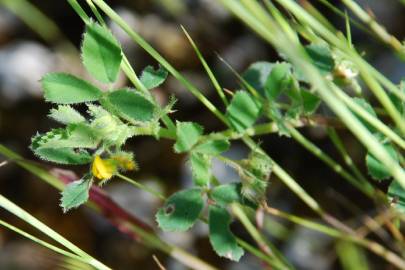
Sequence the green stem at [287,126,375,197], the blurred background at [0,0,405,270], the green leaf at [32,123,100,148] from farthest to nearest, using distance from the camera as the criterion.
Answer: the blurred background at [0,0,405,270] → the green stem at [287,126,375,197] → the green leaf at [32,123,100,148]

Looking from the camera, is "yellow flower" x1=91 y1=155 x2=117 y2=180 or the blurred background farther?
the blurred background

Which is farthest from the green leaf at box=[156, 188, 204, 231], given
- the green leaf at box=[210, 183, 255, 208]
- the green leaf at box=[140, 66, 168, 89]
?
the green leaf at box=[140, 66, 168, 89]

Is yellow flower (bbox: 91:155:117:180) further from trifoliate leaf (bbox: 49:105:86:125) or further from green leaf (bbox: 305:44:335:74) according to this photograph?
green leaf (bbox: 305:44:335:74)

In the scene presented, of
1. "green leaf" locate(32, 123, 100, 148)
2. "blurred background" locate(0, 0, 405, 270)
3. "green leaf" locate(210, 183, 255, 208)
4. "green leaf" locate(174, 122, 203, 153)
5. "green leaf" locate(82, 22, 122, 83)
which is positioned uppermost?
"green leaf" locate(82, 22, 122, 83)

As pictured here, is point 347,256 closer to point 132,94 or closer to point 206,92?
point 132,94

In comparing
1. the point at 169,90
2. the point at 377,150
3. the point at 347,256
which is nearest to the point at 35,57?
the point at 169,90

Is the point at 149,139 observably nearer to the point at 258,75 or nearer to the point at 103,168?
the point at 258,75

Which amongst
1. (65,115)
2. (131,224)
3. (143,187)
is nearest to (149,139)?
(131,224)

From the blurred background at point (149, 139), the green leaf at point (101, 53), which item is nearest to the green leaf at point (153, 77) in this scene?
the green leaf at point (101, 53)
